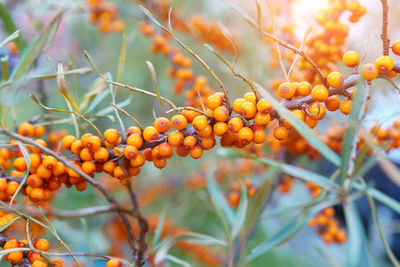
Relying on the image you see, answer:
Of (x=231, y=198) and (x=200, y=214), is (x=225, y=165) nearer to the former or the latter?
(x=200, y=214)

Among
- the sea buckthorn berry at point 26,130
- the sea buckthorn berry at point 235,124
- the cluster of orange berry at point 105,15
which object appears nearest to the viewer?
the sea buckthorn berry at point 235,124

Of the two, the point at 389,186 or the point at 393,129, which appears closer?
the point at 393,129

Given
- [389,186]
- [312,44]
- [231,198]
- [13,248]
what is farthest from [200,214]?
[389,186]

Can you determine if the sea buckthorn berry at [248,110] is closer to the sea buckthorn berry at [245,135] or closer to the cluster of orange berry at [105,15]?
the sea buckthorn berry at [245,135]

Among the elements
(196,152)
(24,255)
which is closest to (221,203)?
(196,152)

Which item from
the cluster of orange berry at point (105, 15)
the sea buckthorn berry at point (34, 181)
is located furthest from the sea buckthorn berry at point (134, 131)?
the cluster of orange berry at point (105, 15)

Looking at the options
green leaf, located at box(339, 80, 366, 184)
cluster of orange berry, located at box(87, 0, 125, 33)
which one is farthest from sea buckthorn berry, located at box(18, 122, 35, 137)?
cluster of orange berry, located at box(87, 0, 125, 33)

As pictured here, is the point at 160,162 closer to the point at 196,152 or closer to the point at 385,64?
the point at 196,152
